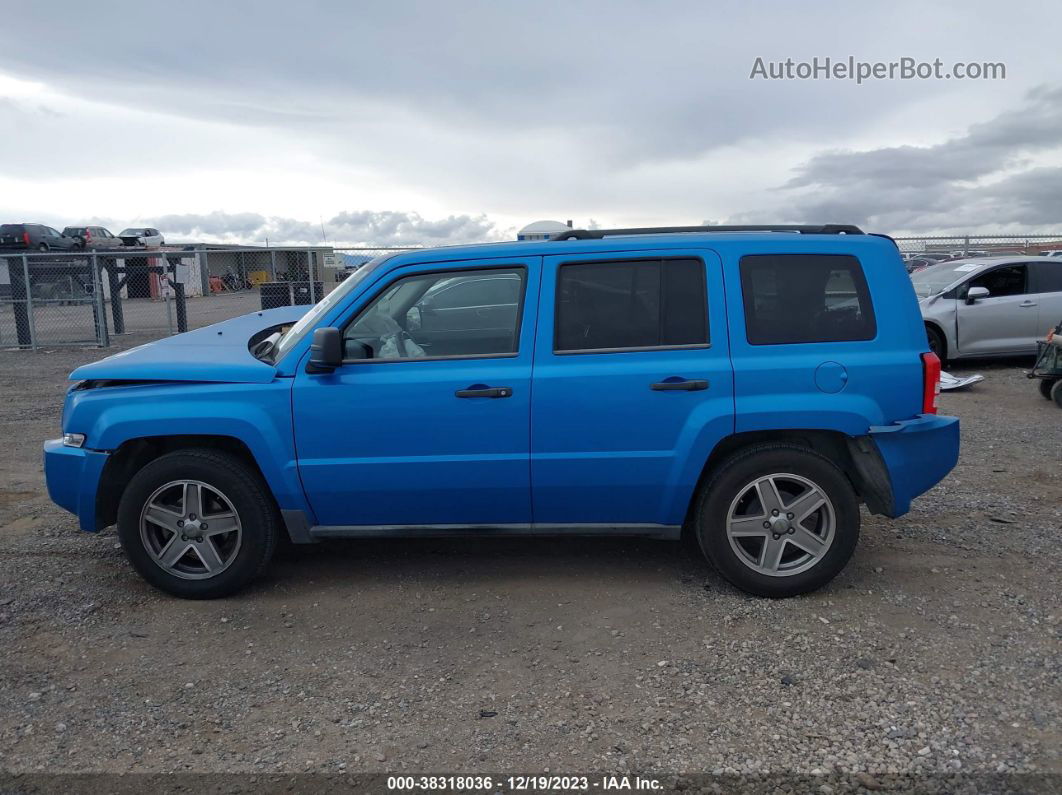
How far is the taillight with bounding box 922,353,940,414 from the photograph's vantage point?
169 inches

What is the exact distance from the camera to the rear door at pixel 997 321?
39.3ft

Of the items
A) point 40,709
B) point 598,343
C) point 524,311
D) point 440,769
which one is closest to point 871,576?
point 598,343

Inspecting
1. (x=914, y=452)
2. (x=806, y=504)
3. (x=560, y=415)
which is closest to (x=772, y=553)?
(x=806, y=504)

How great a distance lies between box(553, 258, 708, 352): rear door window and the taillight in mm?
1071

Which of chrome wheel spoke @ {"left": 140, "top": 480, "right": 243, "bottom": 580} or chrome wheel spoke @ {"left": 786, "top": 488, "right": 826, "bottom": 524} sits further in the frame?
chrome wheel spoke @ {"left": 140, "top": 480, "right": 243, "bottom": 580}

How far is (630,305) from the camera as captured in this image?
443 centimetres

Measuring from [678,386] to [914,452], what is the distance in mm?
1235

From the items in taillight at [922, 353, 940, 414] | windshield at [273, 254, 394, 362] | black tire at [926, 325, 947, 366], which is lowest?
black tire at [926, 325, 947, 366]

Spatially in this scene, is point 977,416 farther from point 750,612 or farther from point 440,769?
point 440,769

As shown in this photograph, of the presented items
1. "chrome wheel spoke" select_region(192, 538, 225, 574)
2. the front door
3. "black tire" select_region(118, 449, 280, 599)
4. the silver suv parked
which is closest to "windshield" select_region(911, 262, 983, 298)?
the silver suv parked

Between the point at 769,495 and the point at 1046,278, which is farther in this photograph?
the point at 1046,278

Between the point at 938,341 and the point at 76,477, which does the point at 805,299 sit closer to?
Result: the point at 76,477

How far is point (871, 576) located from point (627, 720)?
6.65 feet

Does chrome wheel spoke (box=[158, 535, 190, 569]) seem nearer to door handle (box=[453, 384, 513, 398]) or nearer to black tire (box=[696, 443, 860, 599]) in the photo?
door handle (box=[453, 384, 513, 398])
